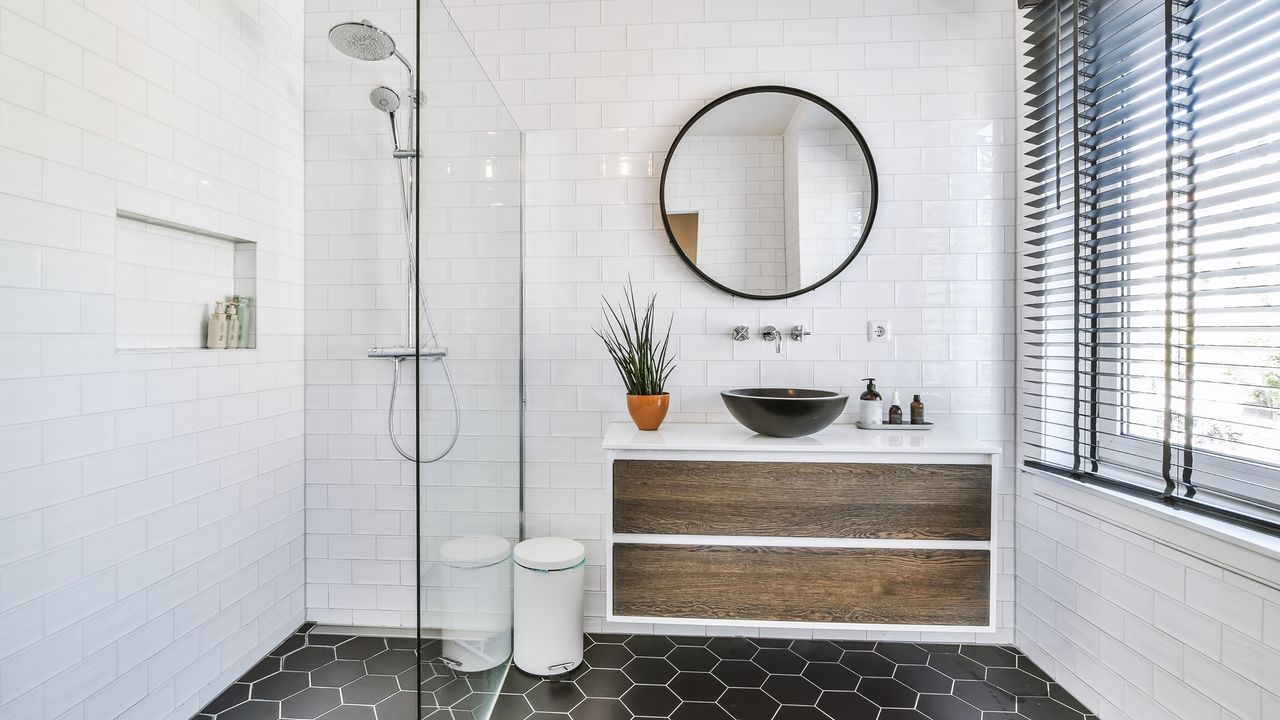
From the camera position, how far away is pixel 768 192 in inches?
83.6

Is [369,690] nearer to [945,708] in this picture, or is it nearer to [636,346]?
[636,346]

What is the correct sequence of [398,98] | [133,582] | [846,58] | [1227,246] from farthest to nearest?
1. [846,58]
2. [398,98]
3. [133,582]
4. [1227,246]

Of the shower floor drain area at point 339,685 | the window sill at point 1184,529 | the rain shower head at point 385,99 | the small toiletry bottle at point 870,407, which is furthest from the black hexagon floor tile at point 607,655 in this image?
the rain shower head at point 385,99

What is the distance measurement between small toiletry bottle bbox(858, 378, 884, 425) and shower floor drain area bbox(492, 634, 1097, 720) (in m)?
0.90

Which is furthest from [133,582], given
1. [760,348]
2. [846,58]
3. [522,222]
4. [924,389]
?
[846,58]

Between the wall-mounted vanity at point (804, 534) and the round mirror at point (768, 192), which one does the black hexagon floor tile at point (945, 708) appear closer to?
the wall-mounted vanity at point (804, 534)

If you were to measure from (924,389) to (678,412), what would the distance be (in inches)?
38.4

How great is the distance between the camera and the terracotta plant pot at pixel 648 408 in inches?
76.8

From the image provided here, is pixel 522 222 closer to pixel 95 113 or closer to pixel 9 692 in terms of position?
pixel 95 113

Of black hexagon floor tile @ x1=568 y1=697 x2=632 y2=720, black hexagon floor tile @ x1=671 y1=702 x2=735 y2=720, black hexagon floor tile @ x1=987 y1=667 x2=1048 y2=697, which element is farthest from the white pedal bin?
black hexagon floor tile @ x1=987 y1=667 x2=1048 y2=697

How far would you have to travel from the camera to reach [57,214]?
51.8 inches

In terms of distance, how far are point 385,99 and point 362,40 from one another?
229 millimetres

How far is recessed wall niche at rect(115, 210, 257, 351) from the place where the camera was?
1569 mm

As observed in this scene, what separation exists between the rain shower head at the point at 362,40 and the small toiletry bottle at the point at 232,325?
0.97m
